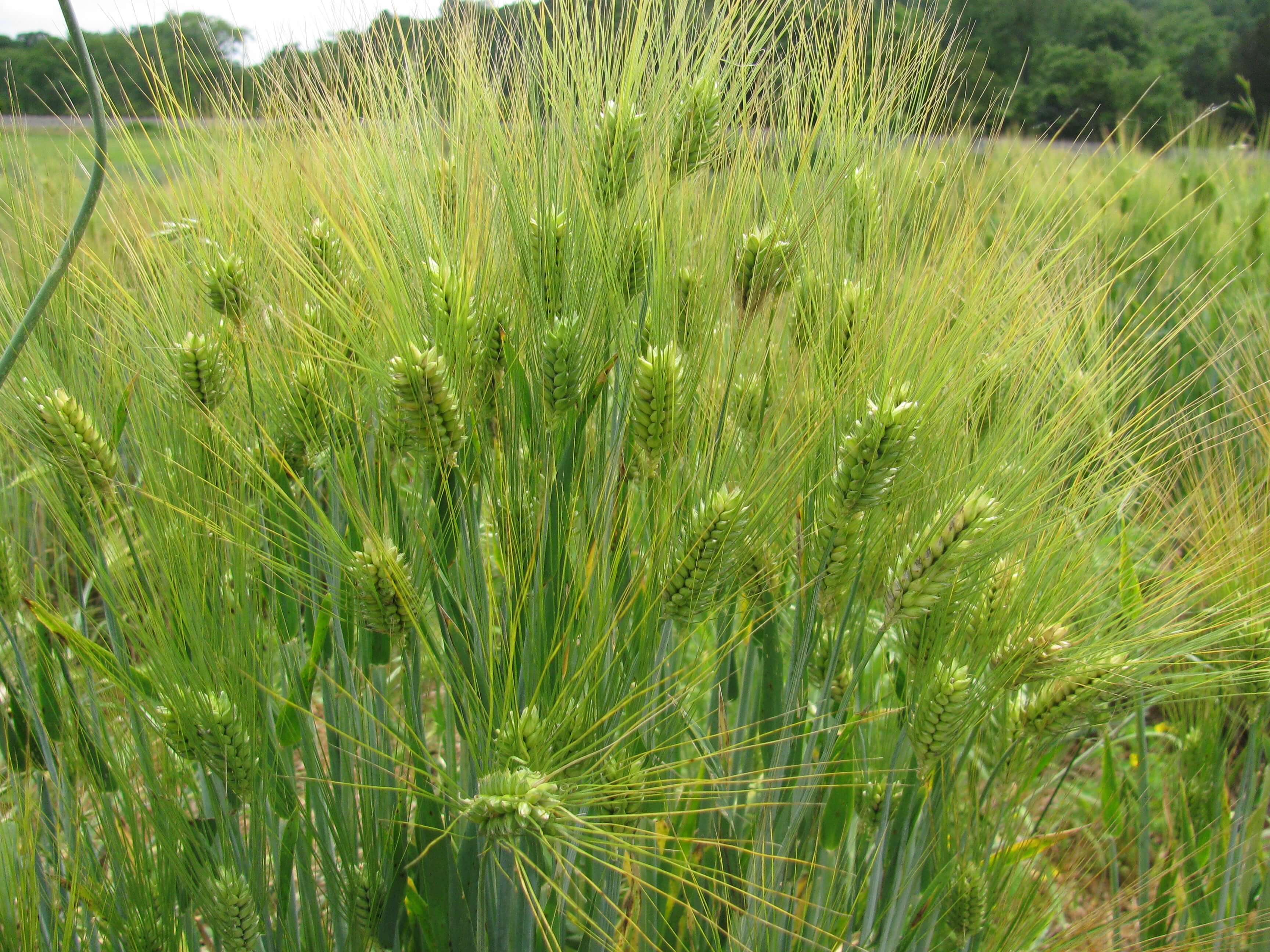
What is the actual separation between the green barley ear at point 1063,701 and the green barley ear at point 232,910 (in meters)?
0.77

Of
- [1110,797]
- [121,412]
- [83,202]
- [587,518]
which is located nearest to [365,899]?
[587,518]

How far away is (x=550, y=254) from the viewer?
78 centimetres

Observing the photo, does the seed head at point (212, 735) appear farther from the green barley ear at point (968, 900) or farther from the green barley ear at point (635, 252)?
the green barley ear at point (968, 900)

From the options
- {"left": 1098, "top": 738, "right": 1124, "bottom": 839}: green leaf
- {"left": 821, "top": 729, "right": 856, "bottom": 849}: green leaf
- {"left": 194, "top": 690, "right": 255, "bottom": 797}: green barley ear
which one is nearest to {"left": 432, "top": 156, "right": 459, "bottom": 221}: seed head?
{"left": 194, "top": 690, "right": 255, "bottom": 797}: green barley ear

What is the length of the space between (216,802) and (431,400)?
18.8 inches

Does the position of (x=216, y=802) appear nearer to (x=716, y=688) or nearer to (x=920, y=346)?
(x=716, y=688)

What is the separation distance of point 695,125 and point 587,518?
45 centimetres

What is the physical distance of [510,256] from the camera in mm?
825

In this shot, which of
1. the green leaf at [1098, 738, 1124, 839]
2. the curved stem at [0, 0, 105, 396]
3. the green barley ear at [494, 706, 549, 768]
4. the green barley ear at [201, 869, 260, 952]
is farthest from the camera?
the green leaf at [1098, 738, 1124, 839]

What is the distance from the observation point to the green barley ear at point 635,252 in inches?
32.0

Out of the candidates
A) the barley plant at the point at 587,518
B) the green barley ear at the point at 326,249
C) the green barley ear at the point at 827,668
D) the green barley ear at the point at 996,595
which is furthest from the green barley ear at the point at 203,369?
the green barley ear at the point at 996,595

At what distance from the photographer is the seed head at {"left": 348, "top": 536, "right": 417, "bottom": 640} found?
0.70 meters

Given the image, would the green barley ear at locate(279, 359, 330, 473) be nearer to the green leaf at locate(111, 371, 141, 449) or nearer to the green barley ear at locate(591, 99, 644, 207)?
the green leaf at locate(111, 371, 141, 449)

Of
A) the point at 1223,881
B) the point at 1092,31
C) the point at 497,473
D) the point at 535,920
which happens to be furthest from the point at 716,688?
the point at 1092,31
